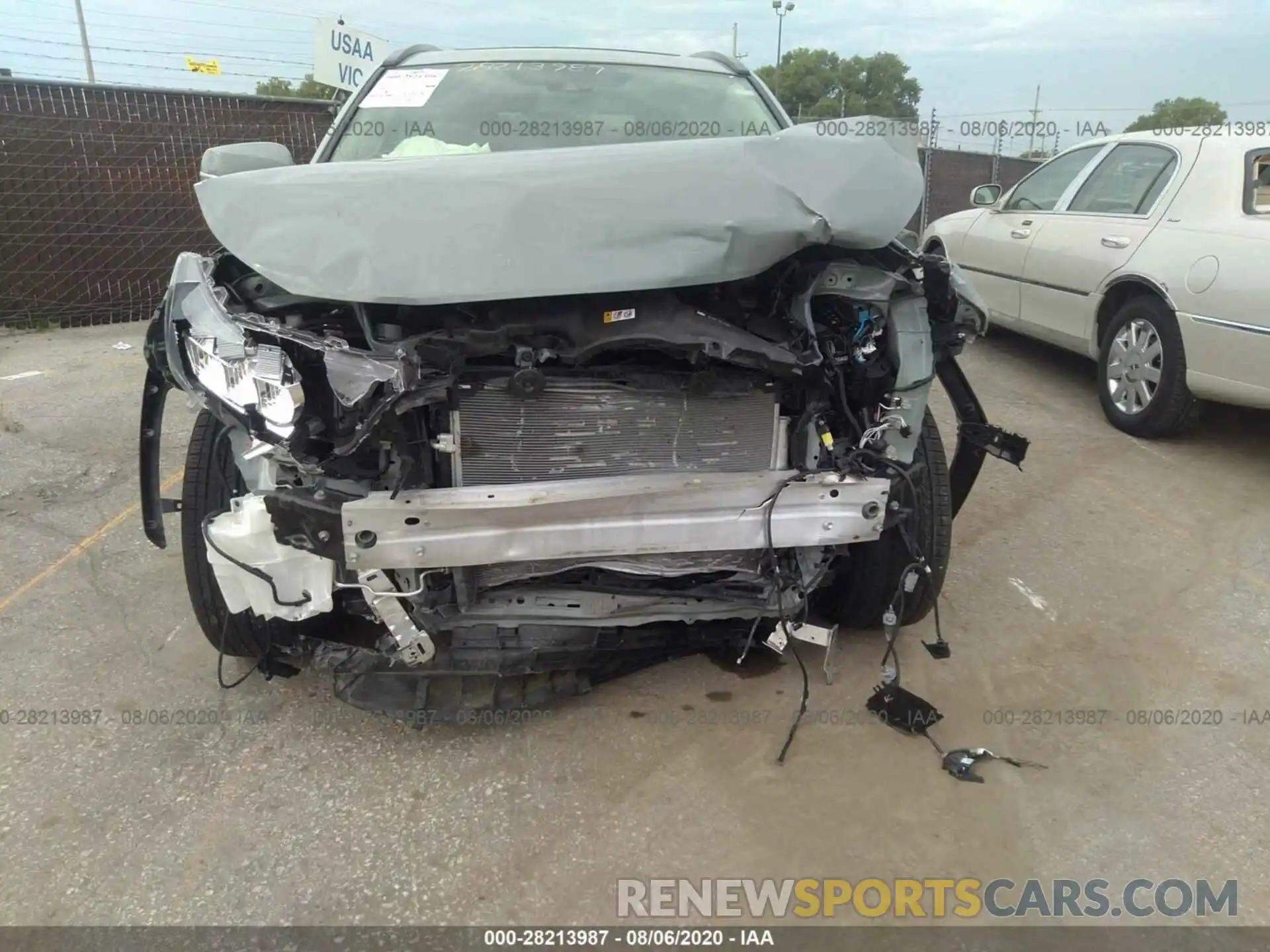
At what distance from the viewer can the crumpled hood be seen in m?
1.93

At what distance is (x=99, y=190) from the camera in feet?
24.1

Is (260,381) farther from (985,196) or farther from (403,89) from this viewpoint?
(985,196)

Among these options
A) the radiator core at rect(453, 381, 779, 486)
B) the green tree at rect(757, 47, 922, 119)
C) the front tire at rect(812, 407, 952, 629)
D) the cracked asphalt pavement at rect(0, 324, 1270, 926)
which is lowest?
the cracked asphalt pavement at rect(0, 324, 1270, 926)

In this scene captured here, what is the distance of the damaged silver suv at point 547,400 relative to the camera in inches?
77.9

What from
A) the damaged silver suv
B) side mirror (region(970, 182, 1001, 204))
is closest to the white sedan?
side mirror (region(970, 182, 1001, 204))

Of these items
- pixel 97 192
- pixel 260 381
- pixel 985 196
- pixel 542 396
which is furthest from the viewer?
pixel 97 192

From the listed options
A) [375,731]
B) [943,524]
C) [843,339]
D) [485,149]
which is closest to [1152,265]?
[943,524]

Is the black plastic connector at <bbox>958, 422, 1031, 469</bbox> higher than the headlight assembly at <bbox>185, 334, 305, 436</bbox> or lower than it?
lower

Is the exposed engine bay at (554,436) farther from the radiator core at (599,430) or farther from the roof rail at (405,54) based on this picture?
the roof rail at (405,54)

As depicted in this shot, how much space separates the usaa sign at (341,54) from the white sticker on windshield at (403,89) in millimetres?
5180

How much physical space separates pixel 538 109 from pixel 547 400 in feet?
5.43

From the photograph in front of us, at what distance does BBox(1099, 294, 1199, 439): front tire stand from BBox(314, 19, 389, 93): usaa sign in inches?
263

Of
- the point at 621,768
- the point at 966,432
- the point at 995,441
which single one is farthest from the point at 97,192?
the point at 995,441

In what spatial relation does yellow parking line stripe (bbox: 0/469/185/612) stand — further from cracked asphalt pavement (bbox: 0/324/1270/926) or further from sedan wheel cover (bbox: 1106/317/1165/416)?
sedan wheel cover (bbox: 1106/317/1165/416)
